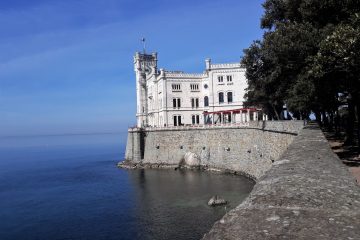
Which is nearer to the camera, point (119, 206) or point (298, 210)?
point (298, 210)

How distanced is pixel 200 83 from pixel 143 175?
25116 millimetres

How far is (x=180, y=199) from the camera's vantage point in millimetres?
44188

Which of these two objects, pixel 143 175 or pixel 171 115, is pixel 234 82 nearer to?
pixel 171 115

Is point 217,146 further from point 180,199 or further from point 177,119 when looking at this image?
point 180,199

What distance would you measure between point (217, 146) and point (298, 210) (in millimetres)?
59200

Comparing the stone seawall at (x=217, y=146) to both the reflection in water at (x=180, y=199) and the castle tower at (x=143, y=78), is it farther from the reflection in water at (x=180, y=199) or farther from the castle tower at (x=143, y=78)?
the castle tower at (x=143, y=78)

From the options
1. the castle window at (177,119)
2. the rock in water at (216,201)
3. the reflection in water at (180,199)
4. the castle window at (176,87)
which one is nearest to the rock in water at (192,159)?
the reflection in water at (180,199)

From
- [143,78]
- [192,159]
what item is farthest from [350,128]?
[143,78]

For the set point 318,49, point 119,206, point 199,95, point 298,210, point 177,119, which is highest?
point 199,95

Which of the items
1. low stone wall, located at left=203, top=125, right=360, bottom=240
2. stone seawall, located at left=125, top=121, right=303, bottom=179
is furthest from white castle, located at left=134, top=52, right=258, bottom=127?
low stone wall, located at left=203, top=125, right=360, bottom=240

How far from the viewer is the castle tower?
9388cm

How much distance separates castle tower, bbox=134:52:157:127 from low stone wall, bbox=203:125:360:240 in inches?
3322

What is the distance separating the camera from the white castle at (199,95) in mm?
78688

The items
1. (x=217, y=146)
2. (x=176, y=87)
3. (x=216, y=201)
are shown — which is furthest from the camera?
(x=176, y=87)
